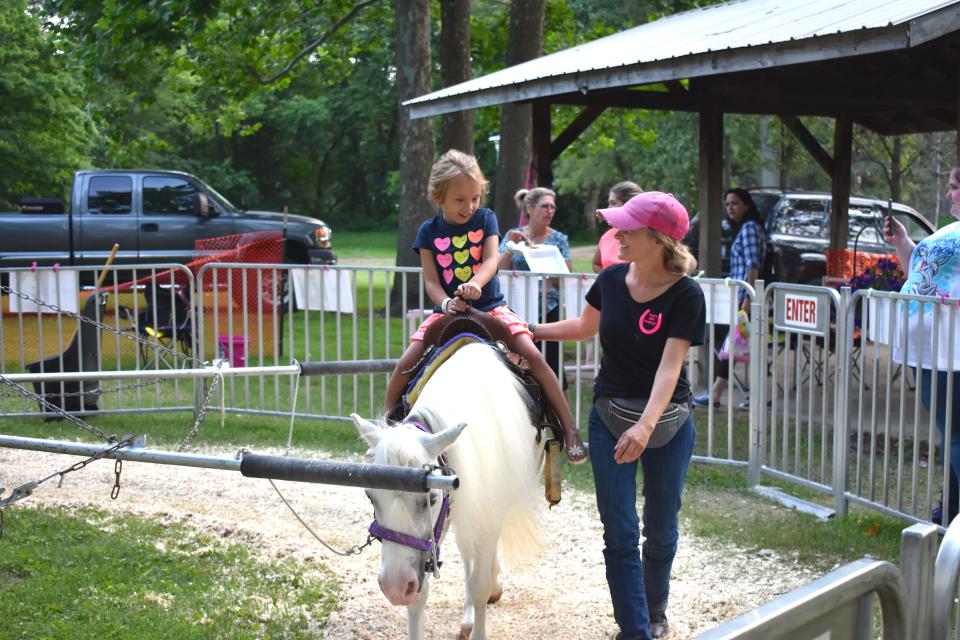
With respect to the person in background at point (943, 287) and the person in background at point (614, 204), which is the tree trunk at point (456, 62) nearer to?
the person in background at point (614, 204)

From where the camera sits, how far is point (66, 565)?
5.51m

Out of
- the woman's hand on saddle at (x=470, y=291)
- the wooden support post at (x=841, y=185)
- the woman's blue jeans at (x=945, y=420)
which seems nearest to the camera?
the woman's hand on saddle at (x=470, y=291)

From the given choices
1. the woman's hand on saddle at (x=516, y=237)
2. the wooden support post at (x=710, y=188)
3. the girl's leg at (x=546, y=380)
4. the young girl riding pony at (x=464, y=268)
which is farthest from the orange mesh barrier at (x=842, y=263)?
the girl's leg at (x=546, y=380)

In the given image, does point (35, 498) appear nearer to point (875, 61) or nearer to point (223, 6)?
point (875, 61)

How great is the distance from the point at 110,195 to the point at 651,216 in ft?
50.4

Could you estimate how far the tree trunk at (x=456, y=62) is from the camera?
→ 16484 mm

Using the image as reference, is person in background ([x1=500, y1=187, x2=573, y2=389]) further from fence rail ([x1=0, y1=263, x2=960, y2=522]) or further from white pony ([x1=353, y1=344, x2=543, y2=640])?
white pony ([x1=353, y1=344, x2=543, y2=640])

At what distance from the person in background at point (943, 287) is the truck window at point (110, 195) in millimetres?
14457

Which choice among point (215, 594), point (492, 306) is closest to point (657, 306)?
point (492, 306)

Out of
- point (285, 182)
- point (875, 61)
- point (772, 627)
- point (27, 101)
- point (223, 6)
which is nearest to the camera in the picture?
point (772, 627)

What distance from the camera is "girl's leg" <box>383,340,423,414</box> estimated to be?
4.80 m

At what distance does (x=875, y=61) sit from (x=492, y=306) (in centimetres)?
735

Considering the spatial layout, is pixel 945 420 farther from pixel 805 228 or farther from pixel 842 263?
pixel 805 228

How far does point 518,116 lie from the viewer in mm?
16797
